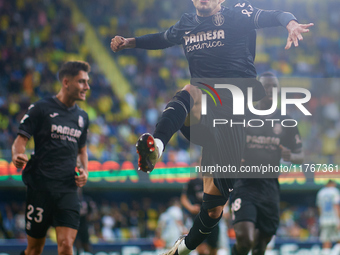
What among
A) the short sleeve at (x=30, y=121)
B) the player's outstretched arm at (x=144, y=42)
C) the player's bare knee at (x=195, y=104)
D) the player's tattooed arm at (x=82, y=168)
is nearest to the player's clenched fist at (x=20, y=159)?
the short sleeve at (x=30, y=121)

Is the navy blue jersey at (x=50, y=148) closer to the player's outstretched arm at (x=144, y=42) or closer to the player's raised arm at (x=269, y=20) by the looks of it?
the player's outstretched arm at (x=144, y=42)

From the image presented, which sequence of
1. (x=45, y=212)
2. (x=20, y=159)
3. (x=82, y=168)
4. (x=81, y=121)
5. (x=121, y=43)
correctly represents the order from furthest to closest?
(x=81, y=121) → (x=82, y=168) → (x=45, y=212) → (x=20, y=159) → (x=121, y=43)

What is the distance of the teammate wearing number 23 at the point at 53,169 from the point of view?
18.5 ft

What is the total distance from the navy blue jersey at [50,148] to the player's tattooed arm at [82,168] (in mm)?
86

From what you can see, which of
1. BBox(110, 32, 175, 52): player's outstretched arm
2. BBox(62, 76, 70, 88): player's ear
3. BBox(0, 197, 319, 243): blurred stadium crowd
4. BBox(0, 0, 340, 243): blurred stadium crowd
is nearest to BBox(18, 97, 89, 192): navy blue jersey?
BBox(62, 76, 70, 88): player's ear

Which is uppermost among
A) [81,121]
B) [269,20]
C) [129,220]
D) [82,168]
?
[269,20]

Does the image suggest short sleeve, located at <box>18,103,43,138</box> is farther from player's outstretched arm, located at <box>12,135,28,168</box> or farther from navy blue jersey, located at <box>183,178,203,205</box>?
navy blue jersey, located at <box>183,178,203,205</box>

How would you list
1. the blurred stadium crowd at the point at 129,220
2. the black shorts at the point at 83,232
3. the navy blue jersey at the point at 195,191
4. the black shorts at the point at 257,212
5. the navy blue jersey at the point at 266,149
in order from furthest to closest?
the blurred stadium crowd at the point at 129,220, the black shorts at the point at 83,232, the navy blue jersey at the point at 195,191, the navy blue jersey at the point at 266,149, the black shorts at the point at 257,212

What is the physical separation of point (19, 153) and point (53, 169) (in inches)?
19.7

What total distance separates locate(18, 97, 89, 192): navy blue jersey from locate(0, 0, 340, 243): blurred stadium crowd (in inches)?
342

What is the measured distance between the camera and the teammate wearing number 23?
5.63m

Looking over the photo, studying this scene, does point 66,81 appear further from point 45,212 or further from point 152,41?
point 45,212

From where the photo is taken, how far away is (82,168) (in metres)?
6.00

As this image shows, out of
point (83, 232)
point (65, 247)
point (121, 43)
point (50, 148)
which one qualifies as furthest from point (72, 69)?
point (83, 232)
